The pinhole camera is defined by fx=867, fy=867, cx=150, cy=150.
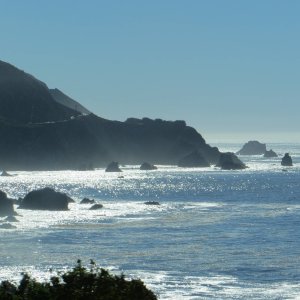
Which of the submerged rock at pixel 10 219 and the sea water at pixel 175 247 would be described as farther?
the submerged rock at pixel 10 219

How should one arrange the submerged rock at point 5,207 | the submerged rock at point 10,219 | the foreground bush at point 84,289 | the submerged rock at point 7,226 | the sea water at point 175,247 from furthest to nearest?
1. the submerged rock at point 5,207
2. the submerged rock at point 10,219
3. the submerged rock at point 7,226
4. the sea water at point 175,247
5. the foreground bush at point 84,289

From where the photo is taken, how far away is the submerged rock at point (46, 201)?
152500 millimetres

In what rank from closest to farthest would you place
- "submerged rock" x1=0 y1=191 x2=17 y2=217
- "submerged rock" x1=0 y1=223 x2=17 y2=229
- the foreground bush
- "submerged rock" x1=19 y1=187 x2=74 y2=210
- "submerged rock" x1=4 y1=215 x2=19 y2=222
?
the foreground bush → "submerged rock" x1=0 y1=223 x2=17 y2=229 → "submerged rock" x1=4 y1=215 x2=19 y2=222 → "submerged rock" x1=0 y1=191 x2=17 y2=217 → "submerged rock" x1=19 y1=187 x2=74 y2=210

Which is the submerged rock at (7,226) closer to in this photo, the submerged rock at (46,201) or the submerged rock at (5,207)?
the submerged rock at (5,207)

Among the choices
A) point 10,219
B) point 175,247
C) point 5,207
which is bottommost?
point 175,247

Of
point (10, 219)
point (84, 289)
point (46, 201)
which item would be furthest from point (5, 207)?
point (84, 289)

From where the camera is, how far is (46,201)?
500 feet

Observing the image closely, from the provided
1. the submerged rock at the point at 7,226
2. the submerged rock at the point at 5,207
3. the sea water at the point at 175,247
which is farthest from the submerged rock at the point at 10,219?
the submerged rock at the point at 5,207

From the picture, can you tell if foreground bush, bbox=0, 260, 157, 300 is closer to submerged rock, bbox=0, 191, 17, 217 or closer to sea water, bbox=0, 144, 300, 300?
sea water, bbox=0, 144, 300, 300

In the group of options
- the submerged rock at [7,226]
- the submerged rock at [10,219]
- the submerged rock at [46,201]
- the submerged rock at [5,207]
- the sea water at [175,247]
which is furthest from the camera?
the submerged rock at [46,201]

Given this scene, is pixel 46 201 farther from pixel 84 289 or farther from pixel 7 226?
pixel 84 289

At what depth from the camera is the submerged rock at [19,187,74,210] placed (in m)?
152

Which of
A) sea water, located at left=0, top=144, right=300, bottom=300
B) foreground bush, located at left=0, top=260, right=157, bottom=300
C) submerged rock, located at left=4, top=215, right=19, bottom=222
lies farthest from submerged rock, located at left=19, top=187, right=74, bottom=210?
foreground bush, located at left=0, top=260, right=157, bottom=300

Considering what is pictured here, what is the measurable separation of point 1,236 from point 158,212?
51206 mm
